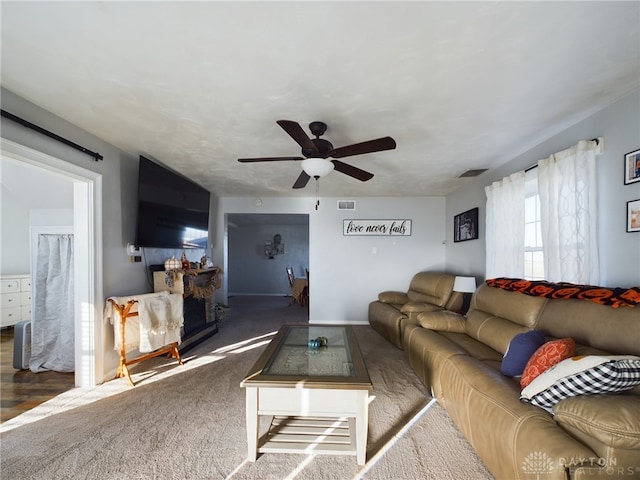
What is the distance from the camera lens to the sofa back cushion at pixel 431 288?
12.4ft

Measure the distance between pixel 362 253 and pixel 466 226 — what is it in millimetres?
1757

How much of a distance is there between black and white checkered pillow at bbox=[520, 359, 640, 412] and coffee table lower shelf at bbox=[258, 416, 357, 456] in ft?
3.97

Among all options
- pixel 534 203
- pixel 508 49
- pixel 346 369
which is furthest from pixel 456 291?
pixel 508 49

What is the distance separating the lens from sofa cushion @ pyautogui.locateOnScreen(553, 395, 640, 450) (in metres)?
0.98

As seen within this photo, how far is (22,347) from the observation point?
2.79 meters

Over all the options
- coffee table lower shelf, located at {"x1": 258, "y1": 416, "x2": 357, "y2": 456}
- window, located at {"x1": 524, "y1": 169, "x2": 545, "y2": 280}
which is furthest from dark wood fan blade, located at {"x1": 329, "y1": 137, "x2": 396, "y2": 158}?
coffee table lower shelf, located at {"x1": 258, "y1": 416, "x2": 357, "y2": 456}

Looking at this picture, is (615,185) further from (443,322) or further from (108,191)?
(108,191)

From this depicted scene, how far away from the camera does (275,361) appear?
2006mm

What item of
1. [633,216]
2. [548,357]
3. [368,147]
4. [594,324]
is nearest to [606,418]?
[548,357]

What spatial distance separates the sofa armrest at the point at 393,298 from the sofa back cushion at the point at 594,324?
246 centimetres

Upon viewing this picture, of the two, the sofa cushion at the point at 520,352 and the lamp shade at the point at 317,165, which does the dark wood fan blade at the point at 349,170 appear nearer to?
the lamp shade at the point at 317,165

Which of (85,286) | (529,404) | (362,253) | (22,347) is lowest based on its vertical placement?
(22,347)

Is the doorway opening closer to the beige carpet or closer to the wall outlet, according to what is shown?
the beige carpet

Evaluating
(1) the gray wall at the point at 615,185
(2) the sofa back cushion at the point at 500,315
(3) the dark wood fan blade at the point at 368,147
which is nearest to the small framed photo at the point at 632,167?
(1) the gray wall at the point at 615,185
